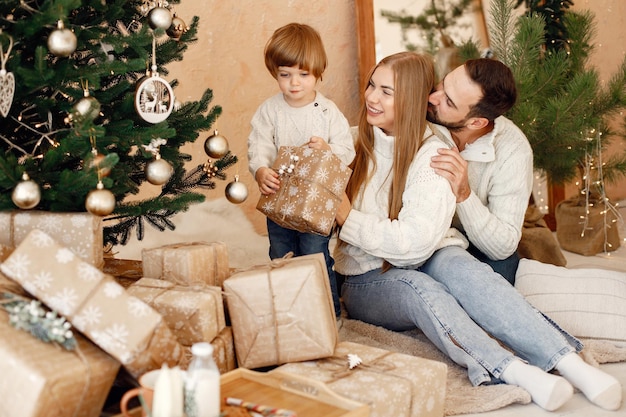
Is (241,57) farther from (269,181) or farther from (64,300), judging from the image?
(64,300)

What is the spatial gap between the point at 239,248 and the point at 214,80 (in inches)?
34.8

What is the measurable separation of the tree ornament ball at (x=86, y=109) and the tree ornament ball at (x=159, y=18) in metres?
0.30

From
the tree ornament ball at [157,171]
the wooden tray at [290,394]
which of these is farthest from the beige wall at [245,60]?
the wooden tray at [290,394]

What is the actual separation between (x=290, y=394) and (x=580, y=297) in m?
1.26

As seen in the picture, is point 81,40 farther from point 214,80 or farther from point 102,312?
point 214,80

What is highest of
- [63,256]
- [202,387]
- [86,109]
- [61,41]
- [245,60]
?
[245,60]

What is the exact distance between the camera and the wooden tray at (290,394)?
159cm

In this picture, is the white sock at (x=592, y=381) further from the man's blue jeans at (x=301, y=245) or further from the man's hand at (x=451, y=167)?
the man's blue jeans at (x=301, y=245)

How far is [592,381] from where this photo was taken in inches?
79.9

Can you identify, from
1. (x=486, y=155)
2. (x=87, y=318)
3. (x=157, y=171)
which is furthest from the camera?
(x=486, y=155)

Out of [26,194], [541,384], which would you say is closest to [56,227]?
[26,194]

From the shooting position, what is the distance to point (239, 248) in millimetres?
3928

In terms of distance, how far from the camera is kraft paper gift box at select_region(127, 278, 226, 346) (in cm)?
186

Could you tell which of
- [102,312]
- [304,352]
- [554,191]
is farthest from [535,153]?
[102,312]
